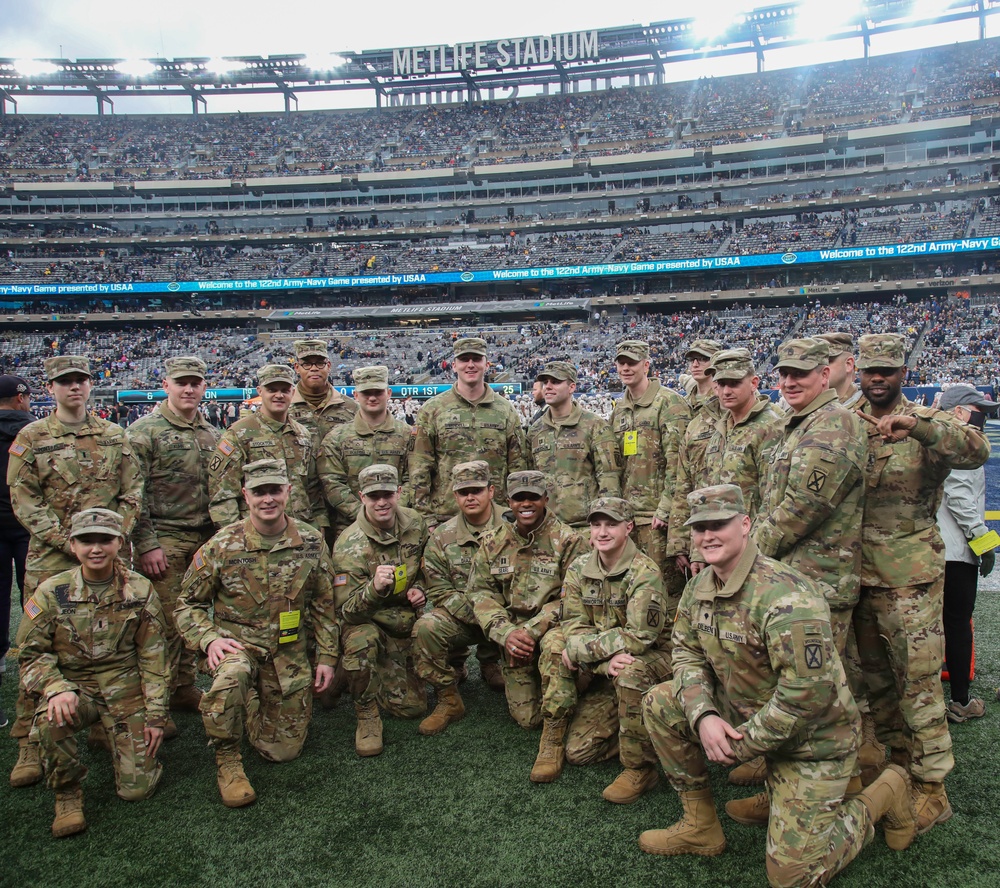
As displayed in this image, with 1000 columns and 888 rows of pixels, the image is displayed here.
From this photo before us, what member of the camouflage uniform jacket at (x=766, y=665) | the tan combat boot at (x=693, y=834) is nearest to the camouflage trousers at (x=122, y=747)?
the tan combat boot at (x=693, y=834)

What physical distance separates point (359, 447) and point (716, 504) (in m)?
→ 3.41

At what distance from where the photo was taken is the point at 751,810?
12.0 ft

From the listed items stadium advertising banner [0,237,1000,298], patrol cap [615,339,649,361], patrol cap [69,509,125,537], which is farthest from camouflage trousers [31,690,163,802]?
stadium advertising banner [0,237,1000,298]

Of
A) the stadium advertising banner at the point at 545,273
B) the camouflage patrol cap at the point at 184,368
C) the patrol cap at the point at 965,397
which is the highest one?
the stadium advertising banner at the point at 545,273

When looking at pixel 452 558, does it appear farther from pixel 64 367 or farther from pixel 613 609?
pixel 64 367

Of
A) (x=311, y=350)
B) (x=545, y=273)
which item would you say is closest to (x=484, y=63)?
(x=545, y=273)

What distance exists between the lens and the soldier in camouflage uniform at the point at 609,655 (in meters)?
3.99

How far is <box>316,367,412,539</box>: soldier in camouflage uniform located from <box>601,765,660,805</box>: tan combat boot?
2814 millimetres

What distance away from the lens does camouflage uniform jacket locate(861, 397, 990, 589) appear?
373cm

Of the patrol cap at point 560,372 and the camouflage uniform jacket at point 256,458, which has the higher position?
the patrol cap at point 560,372

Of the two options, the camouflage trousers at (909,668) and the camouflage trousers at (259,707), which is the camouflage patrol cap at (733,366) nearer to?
the camouflage trousers at (909,668)

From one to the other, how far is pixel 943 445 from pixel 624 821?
94.6 inches

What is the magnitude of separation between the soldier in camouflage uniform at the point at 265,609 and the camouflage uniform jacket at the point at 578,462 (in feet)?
7.06

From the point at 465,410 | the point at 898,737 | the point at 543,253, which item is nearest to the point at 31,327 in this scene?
the point at 543,253
